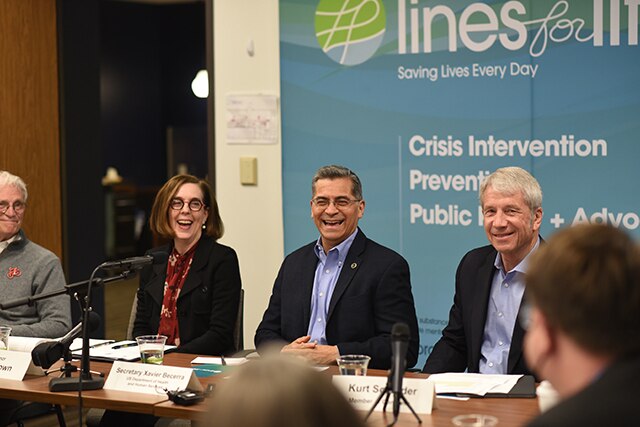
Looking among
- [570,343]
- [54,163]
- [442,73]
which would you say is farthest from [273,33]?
[570,343]

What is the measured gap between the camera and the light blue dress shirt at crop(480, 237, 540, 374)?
146 inches

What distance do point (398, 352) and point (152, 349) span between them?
1.20 metres

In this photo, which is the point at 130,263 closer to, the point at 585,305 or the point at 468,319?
the point at 468,319

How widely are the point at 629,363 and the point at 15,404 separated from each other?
326cm

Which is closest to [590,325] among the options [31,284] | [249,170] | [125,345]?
[125,345]

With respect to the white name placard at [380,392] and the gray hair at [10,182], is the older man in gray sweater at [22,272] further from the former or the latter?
the white name placard at [380,392]

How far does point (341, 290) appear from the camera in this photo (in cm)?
405

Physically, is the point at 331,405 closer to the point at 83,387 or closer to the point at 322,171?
the point at 83,387

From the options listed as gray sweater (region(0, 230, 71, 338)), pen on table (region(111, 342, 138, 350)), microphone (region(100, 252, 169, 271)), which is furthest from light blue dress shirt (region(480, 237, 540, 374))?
gray sweater (region(0, 230, 71, 338))

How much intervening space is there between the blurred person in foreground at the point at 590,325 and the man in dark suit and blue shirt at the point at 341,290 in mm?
2239

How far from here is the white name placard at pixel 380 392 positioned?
2.97m

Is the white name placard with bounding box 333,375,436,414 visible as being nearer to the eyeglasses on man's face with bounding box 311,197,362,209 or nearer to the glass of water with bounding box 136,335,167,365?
the glass of water with bounding box 136,335,167,365

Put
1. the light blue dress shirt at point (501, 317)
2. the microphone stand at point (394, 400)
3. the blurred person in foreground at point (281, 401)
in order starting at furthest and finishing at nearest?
the light blue dress shirt at point (501, 317), the microphone stand at point (394, 400), the blurred person in foreground at point (281, 401)

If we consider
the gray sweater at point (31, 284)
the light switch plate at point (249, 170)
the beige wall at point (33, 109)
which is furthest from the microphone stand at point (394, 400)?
the beige wall at point (33, 109)
